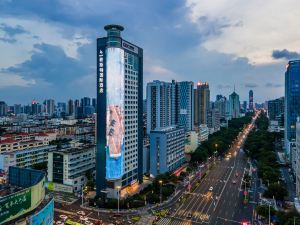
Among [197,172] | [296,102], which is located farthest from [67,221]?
[296,102]

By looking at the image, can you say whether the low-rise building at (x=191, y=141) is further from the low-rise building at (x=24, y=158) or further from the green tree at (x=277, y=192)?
the green tree at (x=277, y=192)

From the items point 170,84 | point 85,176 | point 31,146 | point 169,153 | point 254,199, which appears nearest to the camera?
point 254,199

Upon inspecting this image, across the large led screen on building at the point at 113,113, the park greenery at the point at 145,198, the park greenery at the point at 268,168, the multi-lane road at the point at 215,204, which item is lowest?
the multi-lane road at the point at 215,204

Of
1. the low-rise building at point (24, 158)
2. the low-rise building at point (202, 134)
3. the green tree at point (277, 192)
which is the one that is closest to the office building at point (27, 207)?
the low-rise building at point (24, 158)

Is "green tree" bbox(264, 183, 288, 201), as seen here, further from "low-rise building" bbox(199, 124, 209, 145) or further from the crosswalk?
"low-rise building" bbox(199, 124, 209, 145)

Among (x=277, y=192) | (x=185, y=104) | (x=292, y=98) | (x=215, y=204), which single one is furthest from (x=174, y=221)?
(x=185, y=104)

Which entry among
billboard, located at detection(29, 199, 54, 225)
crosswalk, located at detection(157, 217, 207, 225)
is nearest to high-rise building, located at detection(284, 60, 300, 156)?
crosswalk, located at detection(157, 217, 207, 225)

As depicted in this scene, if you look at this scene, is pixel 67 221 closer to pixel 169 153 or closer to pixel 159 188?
pixel 159 188
